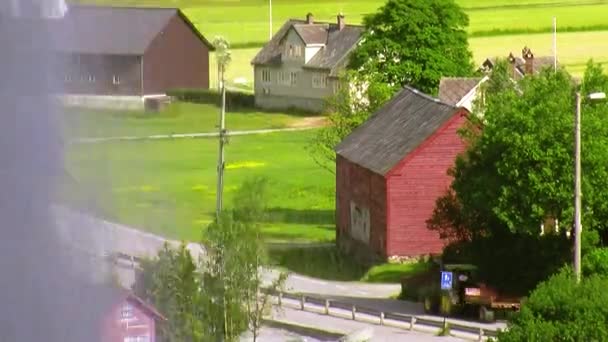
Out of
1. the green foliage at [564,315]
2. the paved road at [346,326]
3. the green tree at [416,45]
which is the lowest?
the paved road at [346,326]

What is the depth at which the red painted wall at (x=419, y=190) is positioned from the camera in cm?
3475

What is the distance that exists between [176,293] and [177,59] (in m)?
64.2

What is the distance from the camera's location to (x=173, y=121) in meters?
45.2

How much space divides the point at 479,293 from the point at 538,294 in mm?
9422

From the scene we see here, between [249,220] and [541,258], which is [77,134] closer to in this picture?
[249,220]

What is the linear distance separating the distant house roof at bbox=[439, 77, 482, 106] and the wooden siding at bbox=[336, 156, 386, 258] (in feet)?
27.4

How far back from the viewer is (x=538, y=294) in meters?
18.8

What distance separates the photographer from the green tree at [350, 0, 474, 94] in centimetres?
6116

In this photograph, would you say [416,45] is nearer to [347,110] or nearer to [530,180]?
[347,110]

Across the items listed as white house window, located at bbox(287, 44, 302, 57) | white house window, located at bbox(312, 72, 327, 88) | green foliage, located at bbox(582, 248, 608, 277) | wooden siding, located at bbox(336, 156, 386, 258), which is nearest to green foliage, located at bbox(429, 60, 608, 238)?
green foliage, located at bbox(582, 248, 608, 277)

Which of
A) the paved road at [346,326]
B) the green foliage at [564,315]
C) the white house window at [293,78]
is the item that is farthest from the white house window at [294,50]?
the green foliage at [564,315]

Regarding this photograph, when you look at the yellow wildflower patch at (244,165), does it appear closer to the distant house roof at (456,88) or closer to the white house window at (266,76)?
the distant house roof at (456,88)

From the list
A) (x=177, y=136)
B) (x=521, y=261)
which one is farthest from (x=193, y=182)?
(x=521, y=261)

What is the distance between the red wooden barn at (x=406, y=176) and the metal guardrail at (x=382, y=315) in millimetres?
5238
